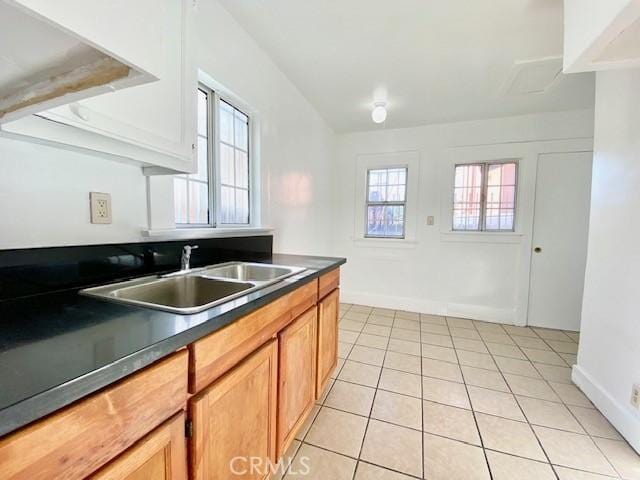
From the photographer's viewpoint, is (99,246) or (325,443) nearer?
(99,246)

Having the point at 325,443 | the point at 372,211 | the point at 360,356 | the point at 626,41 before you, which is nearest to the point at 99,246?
the point at 325,443

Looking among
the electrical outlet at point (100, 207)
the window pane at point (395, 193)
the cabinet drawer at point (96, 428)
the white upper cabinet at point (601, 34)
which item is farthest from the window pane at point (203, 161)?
the window pane at point (395, 193)

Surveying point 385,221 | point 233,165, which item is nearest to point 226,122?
point 233,165

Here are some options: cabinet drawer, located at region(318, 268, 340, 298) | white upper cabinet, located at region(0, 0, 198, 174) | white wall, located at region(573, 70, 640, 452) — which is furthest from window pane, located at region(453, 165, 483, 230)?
white upper cabinet, located at region(0, 0, 198, 174)

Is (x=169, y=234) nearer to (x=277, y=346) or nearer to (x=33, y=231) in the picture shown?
(x=33, y=231)

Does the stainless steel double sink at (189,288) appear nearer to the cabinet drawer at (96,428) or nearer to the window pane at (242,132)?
the cabinet drawer at (96,428)

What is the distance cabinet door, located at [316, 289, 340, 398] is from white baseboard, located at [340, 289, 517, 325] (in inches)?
80.6

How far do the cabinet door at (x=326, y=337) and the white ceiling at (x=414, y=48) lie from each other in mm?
1758

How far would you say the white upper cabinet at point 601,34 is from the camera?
0.99m

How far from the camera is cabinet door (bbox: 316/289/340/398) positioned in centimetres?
164

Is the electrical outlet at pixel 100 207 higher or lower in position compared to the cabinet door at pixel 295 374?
higher

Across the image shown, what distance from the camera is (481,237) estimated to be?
11.1 ft

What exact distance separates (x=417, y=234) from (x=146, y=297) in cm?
323

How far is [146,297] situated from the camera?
3.84 ft
